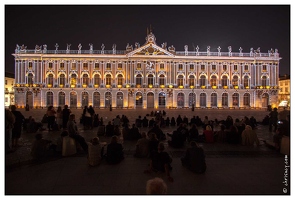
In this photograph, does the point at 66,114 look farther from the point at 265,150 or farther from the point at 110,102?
the point at 110,102

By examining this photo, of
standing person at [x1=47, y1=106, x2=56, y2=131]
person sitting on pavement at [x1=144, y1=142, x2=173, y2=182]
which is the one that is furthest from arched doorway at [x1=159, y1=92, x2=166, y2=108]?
person sitting on pavement at [x1=144, y1=142, x2=173, y2=182]

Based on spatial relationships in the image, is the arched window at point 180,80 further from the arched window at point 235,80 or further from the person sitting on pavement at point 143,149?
the person sitting on pavement at point 143,149

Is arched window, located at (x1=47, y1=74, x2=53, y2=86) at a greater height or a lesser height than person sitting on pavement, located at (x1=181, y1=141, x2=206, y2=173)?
Result: greater

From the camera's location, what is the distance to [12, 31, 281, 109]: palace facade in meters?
46.5

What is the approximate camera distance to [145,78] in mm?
47188

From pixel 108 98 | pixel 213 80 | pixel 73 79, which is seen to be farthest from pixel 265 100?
pixel 73 79

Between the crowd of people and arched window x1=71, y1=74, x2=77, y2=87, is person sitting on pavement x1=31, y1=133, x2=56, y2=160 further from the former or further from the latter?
arched window x1=71, y1=74, x2=77, y2=87

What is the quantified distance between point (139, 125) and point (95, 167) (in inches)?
349

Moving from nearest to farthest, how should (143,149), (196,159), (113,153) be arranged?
(196,159) < (113,153) < (143,149)

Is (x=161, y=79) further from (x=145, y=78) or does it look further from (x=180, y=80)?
(x=180, y=80)

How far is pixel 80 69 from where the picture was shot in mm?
47125

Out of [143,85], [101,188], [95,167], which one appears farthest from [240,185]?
[143,85]

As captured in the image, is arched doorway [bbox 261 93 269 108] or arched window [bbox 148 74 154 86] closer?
arched window [bbox 148 74 154 86]

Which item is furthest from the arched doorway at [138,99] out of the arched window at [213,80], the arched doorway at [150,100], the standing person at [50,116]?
the standing person at [50,116]
